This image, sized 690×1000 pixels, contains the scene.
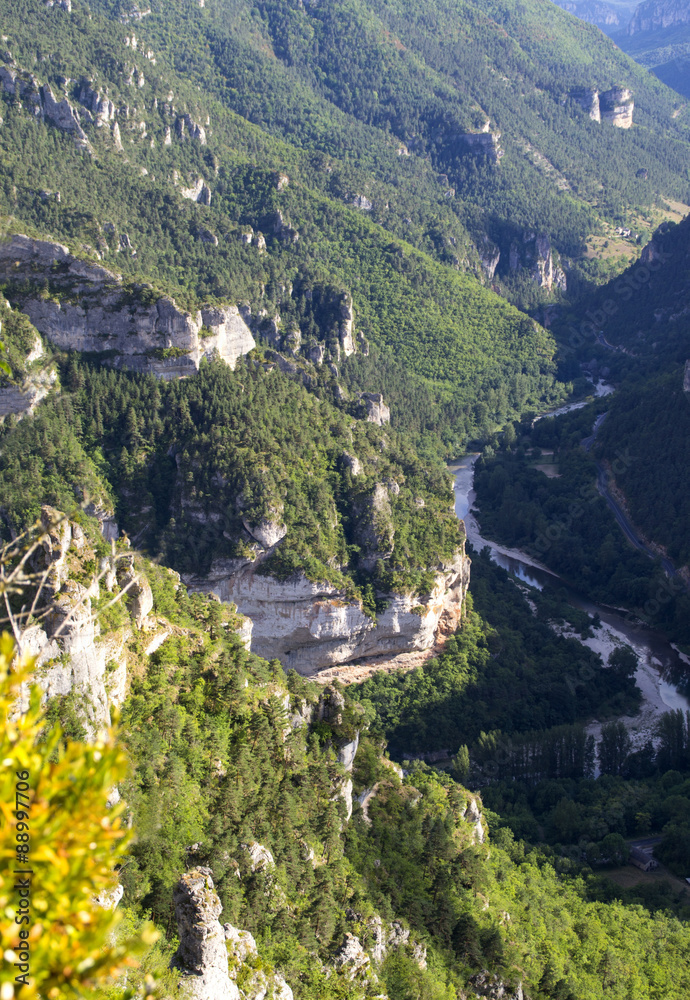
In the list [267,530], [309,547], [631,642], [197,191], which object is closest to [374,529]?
[309,547]

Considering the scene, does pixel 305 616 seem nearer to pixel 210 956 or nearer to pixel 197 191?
pixel 210 956

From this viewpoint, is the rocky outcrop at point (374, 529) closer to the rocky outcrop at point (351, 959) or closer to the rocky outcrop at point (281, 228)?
the rocky outcrop at point (351, 959)

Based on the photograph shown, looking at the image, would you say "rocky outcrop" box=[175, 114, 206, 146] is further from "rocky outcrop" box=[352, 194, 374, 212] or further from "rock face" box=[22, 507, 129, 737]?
"rock face" box=[22, 507, 129, 737]

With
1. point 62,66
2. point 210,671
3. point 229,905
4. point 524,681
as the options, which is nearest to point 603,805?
A: point 524,681

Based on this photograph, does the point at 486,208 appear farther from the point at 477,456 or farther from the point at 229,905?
the point at 229,905

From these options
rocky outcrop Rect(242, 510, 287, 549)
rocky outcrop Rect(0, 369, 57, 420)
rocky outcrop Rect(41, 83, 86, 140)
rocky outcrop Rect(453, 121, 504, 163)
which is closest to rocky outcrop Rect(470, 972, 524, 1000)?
rocky outcrop Rect(242, 510, 287, 549)

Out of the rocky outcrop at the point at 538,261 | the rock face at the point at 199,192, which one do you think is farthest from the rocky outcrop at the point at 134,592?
the rocky outcrop at the point at 538,261
